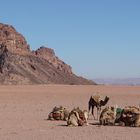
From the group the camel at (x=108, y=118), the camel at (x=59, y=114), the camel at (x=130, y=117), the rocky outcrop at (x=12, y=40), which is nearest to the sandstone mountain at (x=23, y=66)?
the rocky outcrop at (x=12, y=40)

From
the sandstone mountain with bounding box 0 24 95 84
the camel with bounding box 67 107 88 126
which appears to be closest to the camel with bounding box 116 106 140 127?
the camel with bounding box 67 107 88 126

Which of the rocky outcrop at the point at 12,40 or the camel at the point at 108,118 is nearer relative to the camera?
the camel at the point at 108,118

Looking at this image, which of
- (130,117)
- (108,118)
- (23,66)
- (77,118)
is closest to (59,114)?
(77,118)

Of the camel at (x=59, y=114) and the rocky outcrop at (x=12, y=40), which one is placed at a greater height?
the rocky outcrop at (x=12, y=40)

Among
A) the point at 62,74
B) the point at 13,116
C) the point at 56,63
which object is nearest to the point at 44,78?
the point at 62,74

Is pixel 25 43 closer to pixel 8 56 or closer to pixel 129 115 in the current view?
pixel 8 56

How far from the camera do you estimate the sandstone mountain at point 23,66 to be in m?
130

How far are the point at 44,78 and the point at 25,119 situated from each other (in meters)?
122

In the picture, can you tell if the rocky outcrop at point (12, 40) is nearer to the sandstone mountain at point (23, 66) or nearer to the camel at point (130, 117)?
the sandstone mountain at point (23, 66)

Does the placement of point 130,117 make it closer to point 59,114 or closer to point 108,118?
point 108,118

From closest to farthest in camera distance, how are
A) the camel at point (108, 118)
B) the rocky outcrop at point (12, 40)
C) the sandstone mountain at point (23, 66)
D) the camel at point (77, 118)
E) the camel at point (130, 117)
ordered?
1. the camel at point (130, 117)
2. the camel at point (77, 118)
3. the camel at point (108, 118)
4. the sandstone mountain at point (23, 66)
5. the rocky outcrop at point (12, 40)

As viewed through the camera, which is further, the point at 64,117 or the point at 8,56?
the point at 8,56

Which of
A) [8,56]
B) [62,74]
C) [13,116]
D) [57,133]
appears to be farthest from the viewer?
[62,74]

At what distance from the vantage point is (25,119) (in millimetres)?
23000
